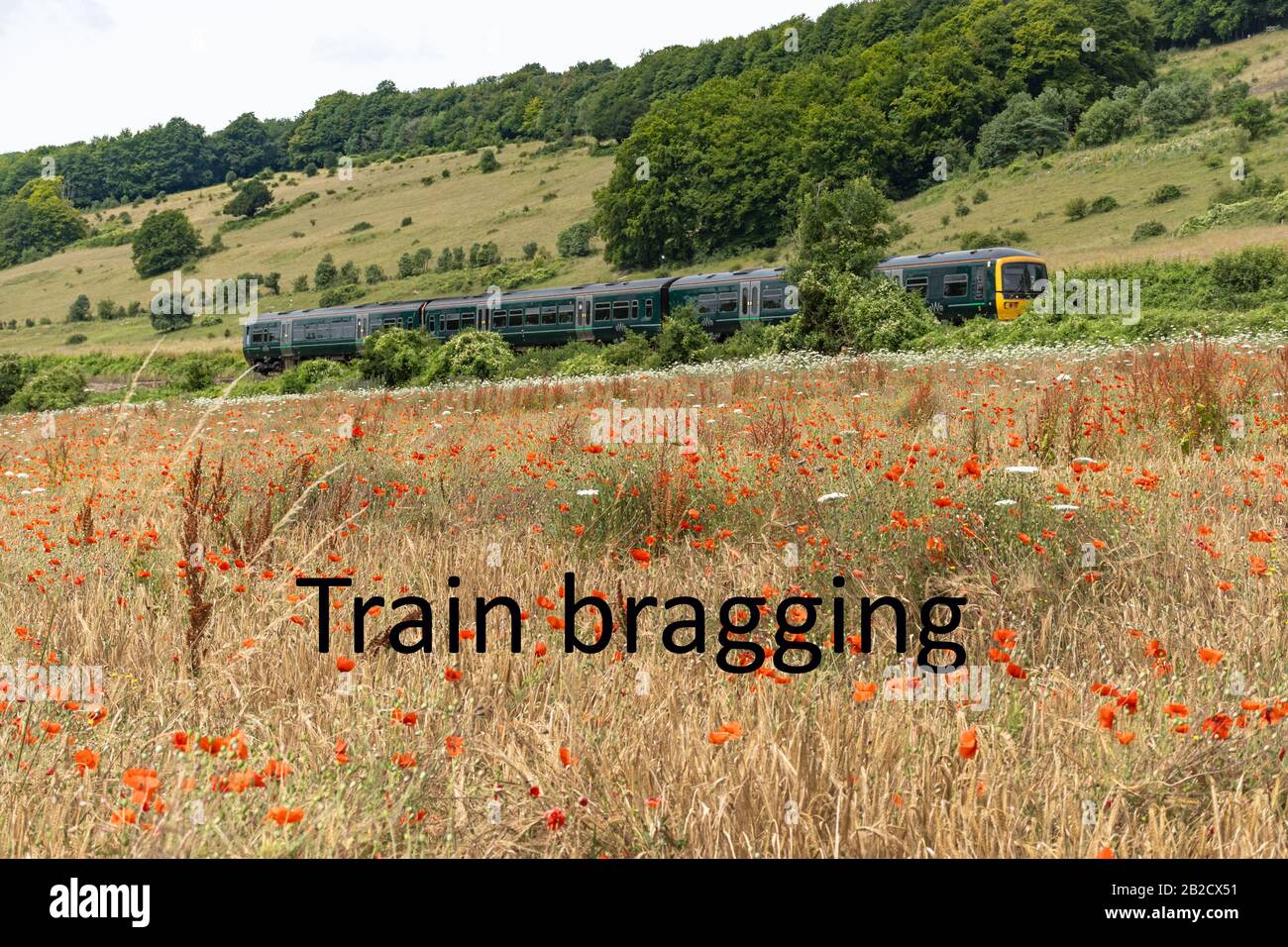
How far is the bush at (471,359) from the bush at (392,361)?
0.47 m

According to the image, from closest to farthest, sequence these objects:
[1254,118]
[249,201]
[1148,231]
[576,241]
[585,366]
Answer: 1. [585,366]
2. [1148,231]
3. [1254,118]
4. [576,241]
5. [249,201]

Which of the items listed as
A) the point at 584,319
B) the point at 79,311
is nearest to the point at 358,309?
the point at 584,319

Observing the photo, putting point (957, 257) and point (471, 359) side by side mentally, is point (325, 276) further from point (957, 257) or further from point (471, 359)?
point (957, 257)

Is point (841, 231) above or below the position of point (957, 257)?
above

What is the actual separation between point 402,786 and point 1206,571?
8.79ft

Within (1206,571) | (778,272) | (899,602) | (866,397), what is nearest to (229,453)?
(866,397)

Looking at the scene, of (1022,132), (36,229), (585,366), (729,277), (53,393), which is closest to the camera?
(585,366)

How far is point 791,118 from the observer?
237 ft

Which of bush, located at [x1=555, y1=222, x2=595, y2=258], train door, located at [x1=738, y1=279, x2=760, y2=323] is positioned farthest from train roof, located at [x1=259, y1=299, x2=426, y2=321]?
bush, located at [x1=555, y1=222, x2=595, y2=258]

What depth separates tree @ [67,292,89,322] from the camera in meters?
75.6

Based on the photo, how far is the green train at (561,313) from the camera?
32.7m

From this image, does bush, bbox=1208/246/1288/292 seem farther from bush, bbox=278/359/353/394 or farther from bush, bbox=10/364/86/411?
bush, bbox=10/364/86/411

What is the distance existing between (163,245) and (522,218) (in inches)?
1232

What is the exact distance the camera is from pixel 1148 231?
4353 centimetres
